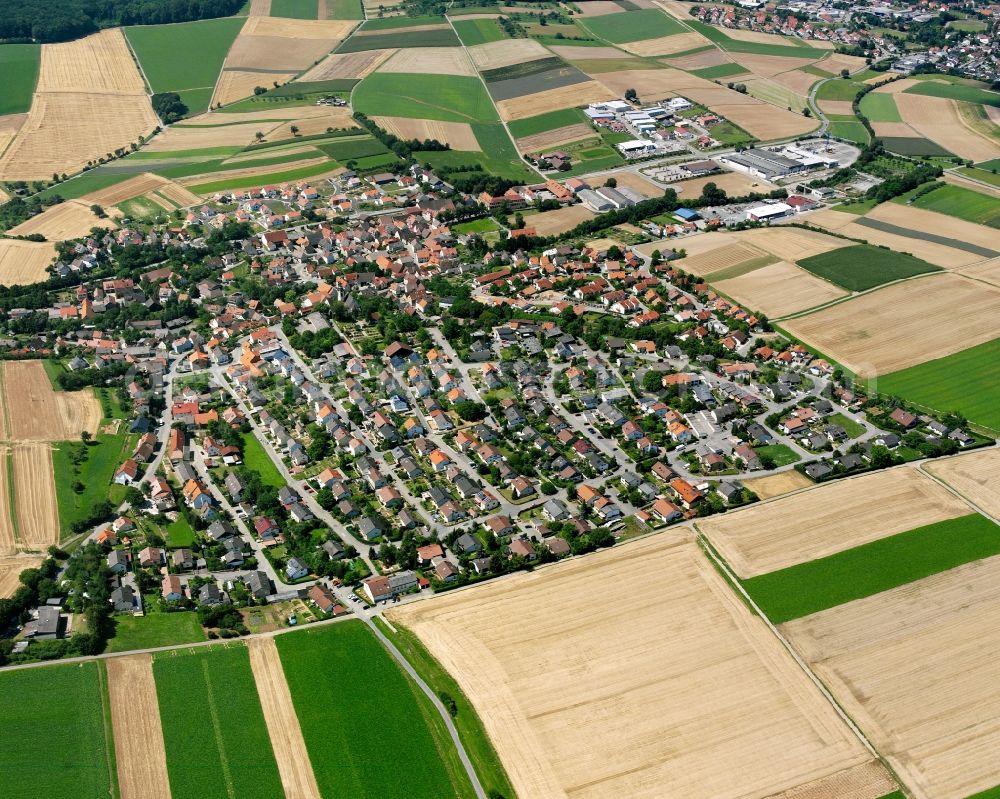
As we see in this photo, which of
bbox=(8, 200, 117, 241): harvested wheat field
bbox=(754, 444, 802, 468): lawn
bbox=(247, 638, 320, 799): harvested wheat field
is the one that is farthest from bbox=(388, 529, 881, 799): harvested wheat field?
bbox=(8, 200, 117, 241): harvested wheat field

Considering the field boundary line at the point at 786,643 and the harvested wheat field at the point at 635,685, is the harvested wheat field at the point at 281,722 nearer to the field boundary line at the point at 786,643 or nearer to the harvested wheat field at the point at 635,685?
the harvested wheat field at the point at 635,685

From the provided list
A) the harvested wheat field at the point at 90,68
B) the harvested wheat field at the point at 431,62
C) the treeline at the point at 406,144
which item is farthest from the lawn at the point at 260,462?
the harvested wheat field at the point at 431,62

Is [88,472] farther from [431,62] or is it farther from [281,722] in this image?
[431,62]

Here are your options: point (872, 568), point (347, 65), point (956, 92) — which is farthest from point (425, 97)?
point (872, 568)

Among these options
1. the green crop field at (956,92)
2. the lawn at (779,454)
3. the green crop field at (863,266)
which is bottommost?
the lawn at (779,454)

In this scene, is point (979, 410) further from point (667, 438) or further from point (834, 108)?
point (834, 108)
